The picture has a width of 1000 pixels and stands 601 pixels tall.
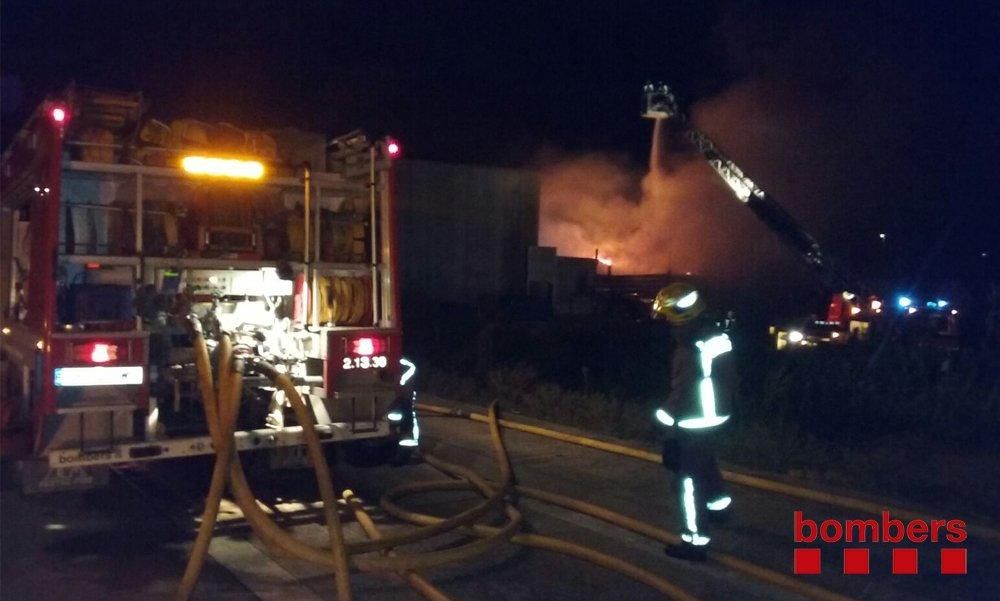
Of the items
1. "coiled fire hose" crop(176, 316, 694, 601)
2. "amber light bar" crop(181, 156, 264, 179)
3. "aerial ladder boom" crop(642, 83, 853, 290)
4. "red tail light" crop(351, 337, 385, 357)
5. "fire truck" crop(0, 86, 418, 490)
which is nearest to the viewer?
"coiled fire hose" crop(176, 316, 694, 601)

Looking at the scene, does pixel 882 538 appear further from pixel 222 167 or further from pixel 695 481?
pixel 222 167

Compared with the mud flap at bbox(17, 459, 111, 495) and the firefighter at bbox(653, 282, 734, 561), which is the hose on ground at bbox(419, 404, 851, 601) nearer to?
the firefighter at bbox(653, 282, 734, 561)

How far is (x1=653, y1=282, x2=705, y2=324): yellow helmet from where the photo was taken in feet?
20.5

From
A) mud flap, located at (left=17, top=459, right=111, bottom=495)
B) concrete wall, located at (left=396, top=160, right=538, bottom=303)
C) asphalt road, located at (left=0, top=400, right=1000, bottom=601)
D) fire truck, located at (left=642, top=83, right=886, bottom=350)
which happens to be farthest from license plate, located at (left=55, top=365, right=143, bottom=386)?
concrete wall, located at (left=396, top=160, right=538, bottom=303)

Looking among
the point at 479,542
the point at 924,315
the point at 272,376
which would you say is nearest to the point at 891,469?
the point at 479,542

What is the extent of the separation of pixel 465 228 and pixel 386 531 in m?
24.7

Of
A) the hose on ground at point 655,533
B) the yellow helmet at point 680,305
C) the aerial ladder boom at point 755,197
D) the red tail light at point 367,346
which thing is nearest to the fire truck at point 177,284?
the red tail light at point 367,346

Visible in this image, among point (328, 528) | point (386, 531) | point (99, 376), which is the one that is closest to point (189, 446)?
point (99, 376)

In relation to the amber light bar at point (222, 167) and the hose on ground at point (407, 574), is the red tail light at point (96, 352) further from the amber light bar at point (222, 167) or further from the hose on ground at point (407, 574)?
the hose on ground at point (407, 574)

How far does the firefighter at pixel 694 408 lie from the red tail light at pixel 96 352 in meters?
3.36

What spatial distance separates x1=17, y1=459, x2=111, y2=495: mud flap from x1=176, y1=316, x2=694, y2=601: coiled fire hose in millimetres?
1068

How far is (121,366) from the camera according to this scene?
6.56 m

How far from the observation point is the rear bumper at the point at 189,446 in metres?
6.44

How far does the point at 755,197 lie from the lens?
22.9 m
